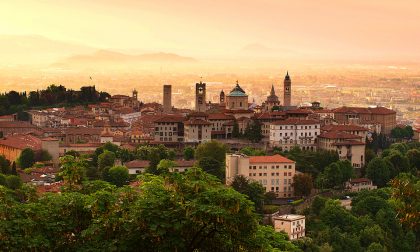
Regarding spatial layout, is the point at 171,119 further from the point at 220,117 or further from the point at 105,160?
the point at 105,160

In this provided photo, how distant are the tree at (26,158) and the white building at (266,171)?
7.90 metres

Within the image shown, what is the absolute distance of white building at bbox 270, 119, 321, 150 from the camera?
32.8 metres

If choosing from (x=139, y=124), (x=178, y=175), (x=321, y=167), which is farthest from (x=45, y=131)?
(x=178, y=175)

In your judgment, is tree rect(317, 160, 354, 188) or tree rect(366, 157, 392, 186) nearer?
tree rect(317, 160, 354, 188)

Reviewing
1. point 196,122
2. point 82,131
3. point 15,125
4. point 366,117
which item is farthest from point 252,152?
point 15,125

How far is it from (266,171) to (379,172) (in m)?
4.48

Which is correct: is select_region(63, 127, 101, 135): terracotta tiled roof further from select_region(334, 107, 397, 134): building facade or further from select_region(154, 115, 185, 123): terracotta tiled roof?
select_region(334, 107, 397, 134): building facade

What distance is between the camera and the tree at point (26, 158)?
30438 millimetres

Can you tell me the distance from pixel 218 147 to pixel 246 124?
558 centimetres

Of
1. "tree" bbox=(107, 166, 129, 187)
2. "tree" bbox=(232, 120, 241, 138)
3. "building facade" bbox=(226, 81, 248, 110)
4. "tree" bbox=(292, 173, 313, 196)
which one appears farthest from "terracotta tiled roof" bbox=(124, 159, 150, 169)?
"building facade" bbox=(226, 81, 248, 110)

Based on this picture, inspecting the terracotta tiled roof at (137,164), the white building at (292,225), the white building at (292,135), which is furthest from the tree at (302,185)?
the white building at (292,135)

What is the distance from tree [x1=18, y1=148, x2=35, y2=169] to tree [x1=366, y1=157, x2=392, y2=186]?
11560mm

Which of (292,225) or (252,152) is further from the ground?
(252,152)

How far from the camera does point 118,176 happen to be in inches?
1029
